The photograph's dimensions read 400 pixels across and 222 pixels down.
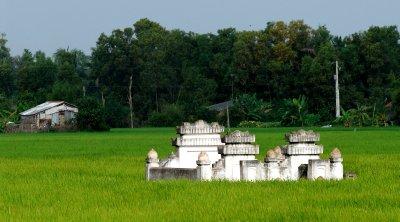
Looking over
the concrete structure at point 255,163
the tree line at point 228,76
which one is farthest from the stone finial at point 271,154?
the tree line at point 228,76

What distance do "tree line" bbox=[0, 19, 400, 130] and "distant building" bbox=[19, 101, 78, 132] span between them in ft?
3.89

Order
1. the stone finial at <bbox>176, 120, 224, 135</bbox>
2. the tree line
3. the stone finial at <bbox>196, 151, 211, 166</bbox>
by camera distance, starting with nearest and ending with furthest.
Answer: the stone finial at <bbox>196, 151, 211, 166</bbox>, the stone finial at <bbox>176, 120, 224, 135</bbox>, the tree line

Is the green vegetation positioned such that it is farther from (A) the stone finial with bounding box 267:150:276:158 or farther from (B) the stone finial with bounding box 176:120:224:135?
(B) the stone finial with bounding box 176:120:224:135

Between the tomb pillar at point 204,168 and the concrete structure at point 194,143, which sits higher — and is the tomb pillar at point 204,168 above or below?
below

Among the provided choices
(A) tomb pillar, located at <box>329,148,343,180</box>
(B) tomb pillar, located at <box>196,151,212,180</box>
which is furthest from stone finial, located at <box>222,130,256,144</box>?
(A) tomb pillar, located at <box>329,148,343,180</box>

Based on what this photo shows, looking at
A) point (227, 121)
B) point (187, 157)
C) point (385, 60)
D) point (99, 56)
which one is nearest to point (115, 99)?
point (99, 56)

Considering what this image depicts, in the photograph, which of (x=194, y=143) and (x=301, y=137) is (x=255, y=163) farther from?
(x=194, y=143)

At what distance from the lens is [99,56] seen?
71.4 metres

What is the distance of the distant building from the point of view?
2314 inches

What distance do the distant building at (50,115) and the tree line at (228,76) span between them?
3.89 feet

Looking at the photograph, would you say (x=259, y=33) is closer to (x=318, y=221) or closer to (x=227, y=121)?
(x=227, y=121)

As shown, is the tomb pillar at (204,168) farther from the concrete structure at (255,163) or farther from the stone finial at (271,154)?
the stone finial at (271,154)

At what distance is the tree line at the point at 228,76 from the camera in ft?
200

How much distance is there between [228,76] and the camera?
222ft
